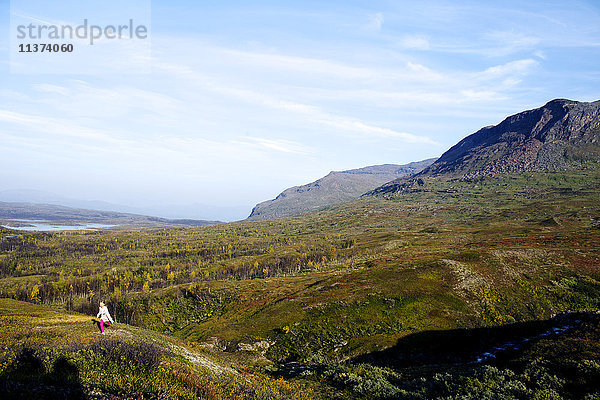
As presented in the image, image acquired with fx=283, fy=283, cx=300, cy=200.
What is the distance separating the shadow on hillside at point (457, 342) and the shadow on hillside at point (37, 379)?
1225 inches

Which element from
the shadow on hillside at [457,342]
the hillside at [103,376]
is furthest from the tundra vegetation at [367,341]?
the shadow on hillside at [457,342]

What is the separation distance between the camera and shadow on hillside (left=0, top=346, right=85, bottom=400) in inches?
456

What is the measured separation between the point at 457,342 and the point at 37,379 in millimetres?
42922

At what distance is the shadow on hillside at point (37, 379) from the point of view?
11.6m

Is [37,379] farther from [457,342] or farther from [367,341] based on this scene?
[457,342]

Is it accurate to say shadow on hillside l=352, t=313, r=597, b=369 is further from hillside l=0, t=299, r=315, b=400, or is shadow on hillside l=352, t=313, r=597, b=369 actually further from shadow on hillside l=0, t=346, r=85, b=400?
shadow on hillside l=0, t=346, r=85, b=400

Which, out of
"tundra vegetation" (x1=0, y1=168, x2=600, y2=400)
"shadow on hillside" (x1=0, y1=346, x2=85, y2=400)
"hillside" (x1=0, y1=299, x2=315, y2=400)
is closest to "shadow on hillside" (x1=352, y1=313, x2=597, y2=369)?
"tundra vegetation" (x1=0, y1=168, x2=600, y2=400)

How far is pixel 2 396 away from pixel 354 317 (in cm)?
4804

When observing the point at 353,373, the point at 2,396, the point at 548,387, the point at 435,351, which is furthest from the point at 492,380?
the point at 2,396

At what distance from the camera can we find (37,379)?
43.1ft

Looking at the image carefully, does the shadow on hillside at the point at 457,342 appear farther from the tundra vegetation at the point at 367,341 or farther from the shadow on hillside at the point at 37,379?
the shadow on hillside at the point at 37,379

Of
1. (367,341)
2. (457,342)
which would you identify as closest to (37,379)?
(367,341)

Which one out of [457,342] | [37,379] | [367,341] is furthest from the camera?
[367,341]

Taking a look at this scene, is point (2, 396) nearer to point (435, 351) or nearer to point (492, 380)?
point (492, 380)
